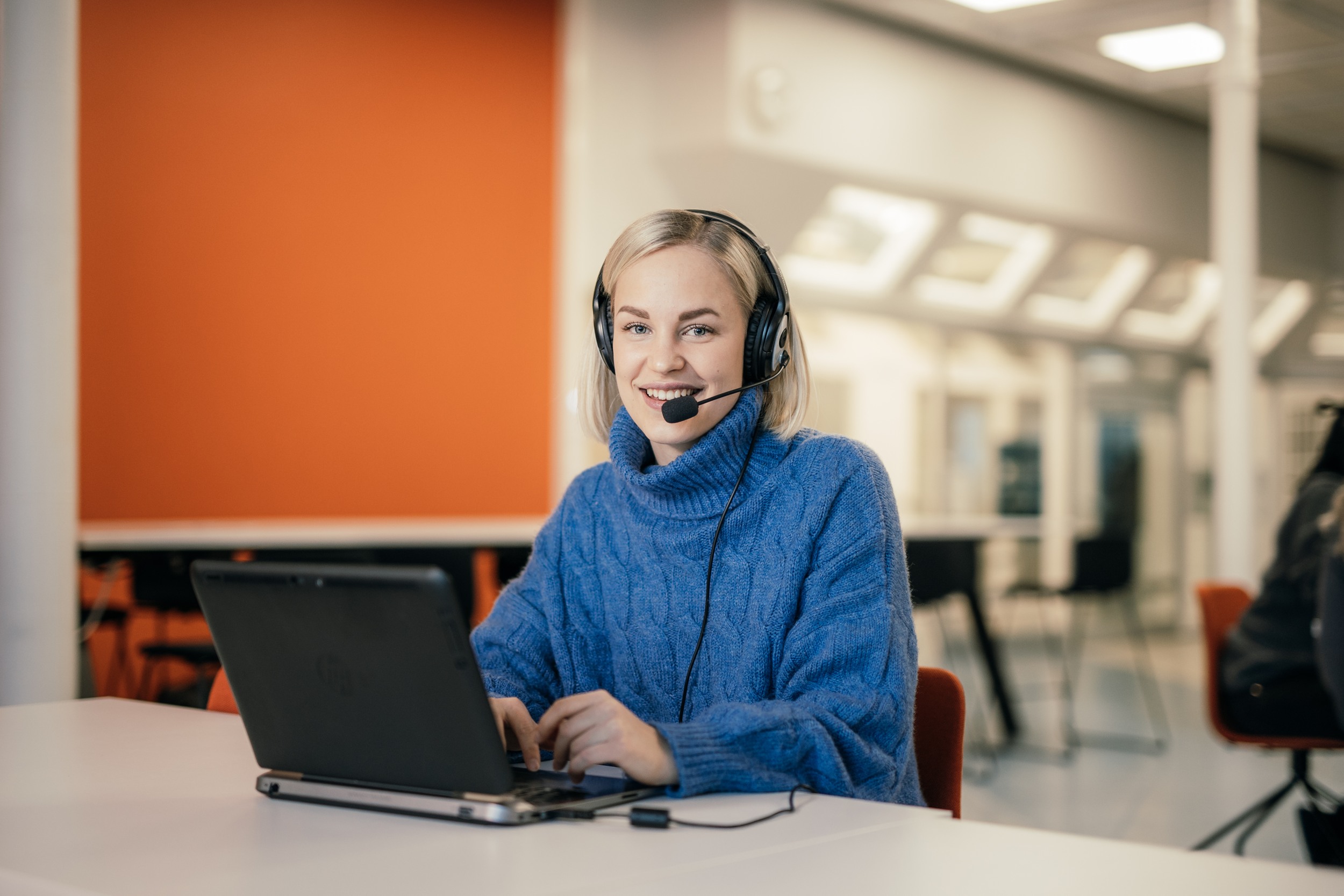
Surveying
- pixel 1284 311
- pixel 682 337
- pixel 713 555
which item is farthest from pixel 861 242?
pixel 713 555

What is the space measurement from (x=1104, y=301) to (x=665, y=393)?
7.77m

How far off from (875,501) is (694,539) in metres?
0.21

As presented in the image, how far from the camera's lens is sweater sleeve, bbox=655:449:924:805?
3.83 ft

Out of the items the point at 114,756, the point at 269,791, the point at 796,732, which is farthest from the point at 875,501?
the point at 114,756

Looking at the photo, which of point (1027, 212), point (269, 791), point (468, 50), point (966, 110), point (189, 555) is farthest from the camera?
point (1027, 212)

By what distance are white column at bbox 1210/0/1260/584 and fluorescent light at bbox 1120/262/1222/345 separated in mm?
3863

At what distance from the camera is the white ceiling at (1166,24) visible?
19.1 feet

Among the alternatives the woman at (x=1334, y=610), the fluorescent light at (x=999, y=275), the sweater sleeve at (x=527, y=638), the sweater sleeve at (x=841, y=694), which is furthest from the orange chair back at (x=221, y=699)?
the fluorescent light at (x=999, y=275)

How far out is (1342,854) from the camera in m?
2.80

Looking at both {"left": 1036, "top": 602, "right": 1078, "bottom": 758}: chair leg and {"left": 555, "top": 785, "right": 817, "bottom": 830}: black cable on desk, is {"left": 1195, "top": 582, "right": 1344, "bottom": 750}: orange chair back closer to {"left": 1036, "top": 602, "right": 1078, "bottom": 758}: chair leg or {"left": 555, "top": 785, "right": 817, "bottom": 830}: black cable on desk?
{"left": 1036, "top": 602, "right": 1078, "bottom": 758}: chair leg

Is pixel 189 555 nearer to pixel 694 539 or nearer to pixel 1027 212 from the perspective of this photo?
pixel 694 539

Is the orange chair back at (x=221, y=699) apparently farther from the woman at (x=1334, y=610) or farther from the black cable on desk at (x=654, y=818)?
the woman at (x=1334, y=610)

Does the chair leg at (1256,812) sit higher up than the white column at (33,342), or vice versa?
the white column at (33,342)

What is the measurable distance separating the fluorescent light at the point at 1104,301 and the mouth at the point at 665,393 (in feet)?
23.5
